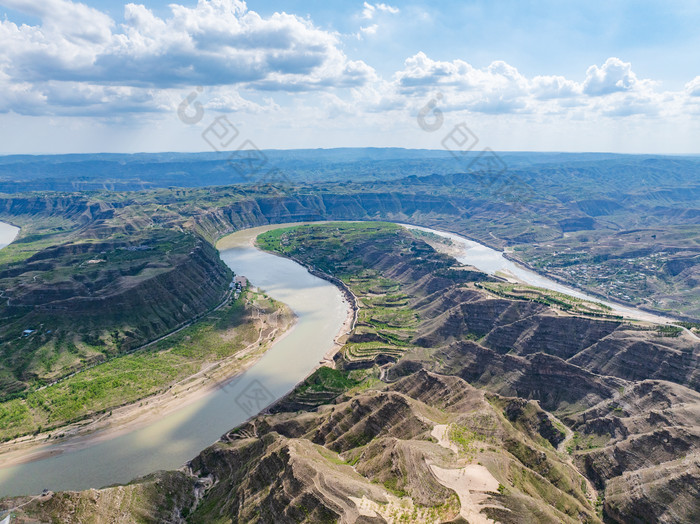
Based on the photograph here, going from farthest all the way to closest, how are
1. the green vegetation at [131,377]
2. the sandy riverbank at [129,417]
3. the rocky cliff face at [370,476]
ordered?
1. the green vegetation at [131,377]
2. the sandy riverbank at [129,417]
3. the rocky cliff face at [370,476]

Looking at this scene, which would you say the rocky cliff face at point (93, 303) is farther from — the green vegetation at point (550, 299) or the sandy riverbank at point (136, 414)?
the green vegetation at point (550, 299)

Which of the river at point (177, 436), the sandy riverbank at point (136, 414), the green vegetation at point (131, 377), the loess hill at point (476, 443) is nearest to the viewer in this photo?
the loess hill at point (476, 443)

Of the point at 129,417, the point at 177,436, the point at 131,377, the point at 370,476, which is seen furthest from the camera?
the point at 131,377

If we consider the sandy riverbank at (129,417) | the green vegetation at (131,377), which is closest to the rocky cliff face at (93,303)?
the green vegetation at (131,377)

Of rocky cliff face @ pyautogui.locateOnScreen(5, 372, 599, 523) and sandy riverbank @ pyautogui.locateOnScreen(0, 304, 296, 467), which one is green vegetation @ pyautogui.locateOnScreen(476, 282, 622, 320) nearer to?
rocky cliff face @ pyautogui.locateOnScreen(5, 372, 599, 523)

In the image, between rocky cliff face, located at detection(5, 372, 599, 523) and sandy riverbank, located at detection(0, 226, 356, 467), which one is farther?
sandy riverbank, located at detection(0, 226, 356, 467)

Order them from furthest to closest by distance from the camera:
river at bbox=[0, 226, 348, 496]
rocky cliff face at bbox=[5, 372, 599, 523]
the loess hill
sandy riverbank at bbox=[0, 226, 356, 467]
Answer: sandy riverbank at bbox=[0, 226, 356, 467], river at bbox=[0, 226, 348, 496], the loess hill, rocky cliff face at bbox=[5, 372, 599, 523]

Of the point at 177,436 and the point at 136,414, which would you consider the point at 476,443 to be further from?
the point at 136,414

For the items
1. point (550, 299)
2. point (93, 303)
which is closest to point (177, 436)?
point (93, 303)

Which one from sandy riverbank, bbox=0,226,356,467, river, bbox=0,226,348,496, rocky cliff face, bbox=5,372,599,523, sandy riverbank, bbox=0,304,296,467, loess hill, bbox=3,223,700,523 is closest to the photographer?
rocky cliff face, bbox=5,372,599,523

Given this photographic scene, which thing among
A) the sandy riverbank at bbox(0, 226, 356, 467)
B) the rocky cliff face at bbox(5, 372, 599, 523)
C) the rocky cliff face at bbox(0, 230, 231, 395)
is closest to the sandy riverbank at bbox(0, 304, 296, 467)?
the sandy riverbank at bbox(0, 226, 356, 467)

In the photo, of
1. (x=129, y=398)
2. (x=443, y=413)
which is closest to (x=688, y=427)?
(x=443, y=413)
